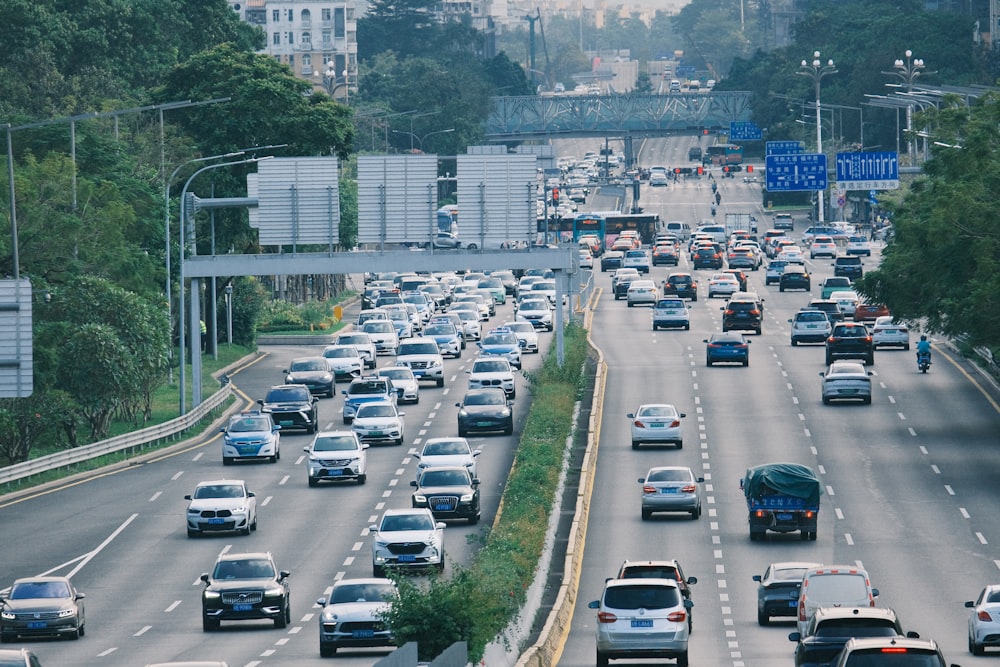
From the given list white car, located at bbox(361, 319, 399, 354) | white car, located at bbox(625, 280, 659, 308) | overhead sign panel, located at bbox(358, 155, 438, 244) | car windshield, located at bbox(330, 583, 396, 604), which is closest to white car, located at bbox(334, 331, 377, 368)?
white car, located at bbox(361, 319, 399, 354)

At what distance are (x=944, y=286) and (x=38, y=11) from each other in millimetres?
71290

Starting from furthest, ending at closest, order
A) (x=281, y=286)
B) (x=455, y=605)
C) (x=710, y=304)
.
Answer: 1. (x=281, y=286)
2. (x=710, y=304)
3. (x=455, y=605)

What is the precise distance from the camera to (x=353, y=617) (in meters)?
35.5

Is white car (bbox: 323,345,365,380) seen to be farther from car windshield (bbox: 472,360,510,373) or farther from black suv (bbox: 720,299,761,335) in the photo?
black suv (bbox: 720,299,761,335)

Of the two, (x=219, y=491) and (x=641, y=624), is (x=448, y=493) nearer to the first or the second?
(x=219, y=491)

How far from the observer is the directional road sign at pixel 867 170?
10956 centimetres

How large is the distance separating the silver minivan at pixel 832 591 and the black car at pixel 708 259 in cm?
9048

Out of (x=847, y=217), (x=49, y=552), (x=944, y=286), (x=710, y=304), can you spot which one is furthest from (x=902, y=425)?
(x=847, y=217)

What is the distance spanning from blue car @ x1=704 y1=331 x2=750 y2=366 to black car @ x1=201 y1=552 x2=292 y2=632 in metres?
43.8

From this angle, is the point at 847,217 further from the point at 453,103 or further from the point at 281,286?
the point at 281,286

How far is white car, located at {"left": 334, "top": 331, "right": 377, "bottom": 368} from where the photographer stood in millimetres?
84312

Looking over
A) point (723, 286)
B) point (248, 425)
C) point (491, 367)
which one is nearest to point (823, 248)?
point (723, 286)

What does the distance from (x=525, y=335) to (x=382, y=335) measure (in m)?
6.27

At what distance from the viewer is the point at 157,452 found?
65562 millimetres
